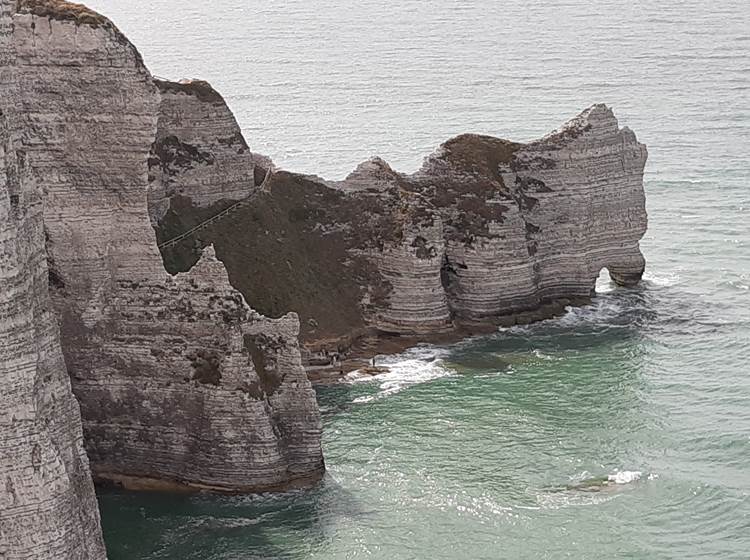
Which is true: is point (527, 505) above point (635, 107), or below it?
below

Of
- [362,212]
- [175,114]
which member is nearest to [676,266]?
[362,212]

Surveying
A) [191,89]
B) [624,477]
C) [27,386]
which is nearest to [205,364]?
[27,386]

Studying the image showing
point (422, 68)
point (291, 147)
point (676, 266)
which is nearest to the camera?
point (676, 266)

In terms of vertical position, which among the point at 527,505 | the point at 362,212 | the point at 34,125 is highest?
the point at 34,125

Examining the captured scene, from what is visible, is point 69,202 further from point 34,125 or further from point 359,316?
point 359,316

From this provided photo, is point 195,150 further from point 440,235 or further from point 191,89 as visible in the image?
point 440,235

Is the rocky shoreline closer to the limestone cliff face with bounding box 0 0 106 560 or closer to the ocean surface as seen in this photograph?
the limestone cliff face with bounding box 0 0 106 560

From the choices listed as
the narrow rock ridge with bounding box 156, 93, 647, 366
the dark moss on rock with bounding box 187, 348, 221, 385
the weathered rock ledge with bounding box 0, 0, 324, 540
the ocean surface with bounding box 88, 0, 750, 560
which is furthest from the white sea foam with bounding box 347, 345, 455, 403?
the dark moss on rock with bounding box 187, 348, 221, 385
